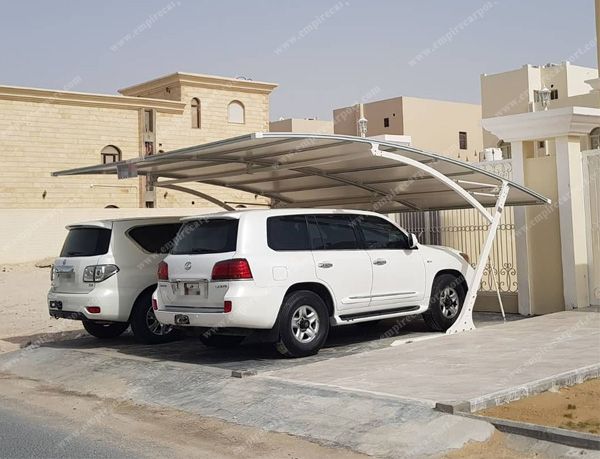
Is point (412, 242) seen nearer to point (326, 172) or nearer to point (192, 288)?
point (326, 172)

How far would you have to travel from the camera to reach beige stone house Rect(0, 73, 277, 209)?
43281 millimetres

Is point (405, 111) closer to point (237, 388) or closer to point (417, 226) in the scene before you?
point (417, 226)

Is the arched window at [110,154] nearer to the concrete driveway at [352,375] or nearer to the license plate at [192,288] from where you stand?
the concrete driveway at [352,375]

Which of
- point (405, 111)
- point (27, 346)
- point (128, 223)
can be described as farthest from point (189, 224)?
point (405, 111)

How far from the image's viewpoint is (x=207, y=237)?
1050 centimetres

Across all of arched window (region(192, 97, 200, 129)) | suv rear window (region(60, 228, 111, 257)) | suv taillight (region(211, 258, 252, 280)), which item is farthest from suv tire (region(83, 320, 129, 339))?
arched window (region(192, 97, 200, 129))

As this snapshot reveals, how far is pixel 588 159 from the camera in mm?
13484

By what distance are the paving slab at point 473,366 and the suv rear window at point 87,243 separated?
4.16 meters

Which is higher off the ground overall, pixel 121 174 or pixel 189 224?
pixel 121 174

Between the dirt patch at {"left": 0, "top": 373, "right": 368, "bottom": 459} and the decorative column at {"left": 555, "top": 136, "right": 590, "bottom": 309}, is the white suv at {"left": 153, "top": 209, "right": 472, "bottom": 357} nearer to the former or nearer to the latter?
the dirt patch at {"left": 0, "top": 373, "right": 368, "bottom": 459}

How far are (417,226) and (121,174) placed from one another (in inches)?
244

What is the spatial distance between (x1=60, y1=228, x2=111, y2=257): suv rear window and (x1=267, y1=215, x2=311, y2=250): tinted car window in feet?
10.4

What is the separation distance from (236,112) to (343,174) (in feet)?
129

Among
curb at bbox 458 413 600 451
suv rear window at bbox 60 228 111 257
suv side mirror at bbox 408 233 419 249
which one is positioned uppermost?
suv rear window at bbox 60 228 111 257
